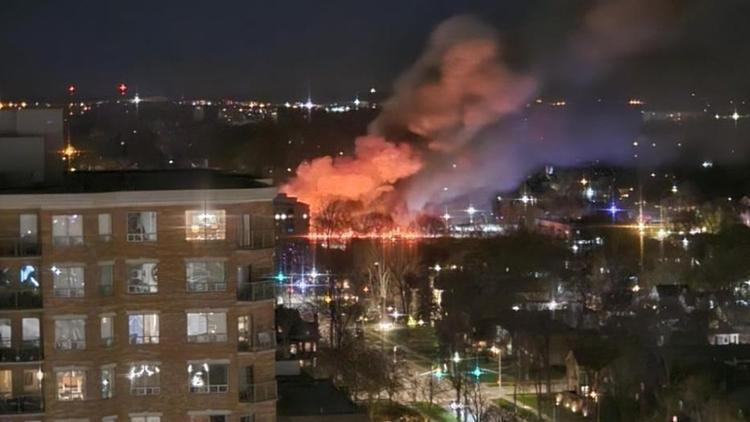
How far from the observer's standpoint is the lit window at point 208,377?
637 centimetres

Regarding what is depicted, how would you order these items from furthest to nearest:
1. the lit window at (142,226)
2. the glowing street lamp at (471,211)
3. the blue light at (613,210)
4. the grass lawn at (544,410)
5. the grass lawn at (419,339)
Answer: the blue light at (613,210)
the glowing street lamp at (471,211)
the grass lawn at (419,339)
the grass lawn at (544,410)
the lit window at (142,226)

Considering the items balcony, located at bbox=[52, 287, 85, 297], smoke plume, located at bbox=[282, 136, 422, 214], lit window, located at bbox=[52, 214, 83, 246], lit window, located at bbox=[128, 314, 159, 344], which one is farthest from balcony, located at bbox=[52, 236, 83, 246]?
smoke plume, located at bbox=[282, 136, 422, 214]

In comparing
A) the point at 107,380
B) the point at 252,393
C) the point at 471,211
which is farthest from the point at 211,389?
the point at 471,211

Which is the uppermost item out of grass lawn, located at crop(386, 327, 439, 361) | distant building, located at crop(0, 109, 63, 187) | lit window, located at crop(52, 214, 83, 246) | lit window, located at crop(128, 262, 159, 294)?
distant building, located at crop(0, 109, 63, 187)

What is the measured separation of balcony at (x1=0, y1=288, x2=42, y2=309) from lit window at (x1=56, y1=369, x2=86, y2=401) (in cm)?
39

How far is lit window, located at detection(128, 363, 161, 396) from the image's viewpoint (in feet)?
20.9

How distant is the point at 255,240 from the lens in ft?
21.3

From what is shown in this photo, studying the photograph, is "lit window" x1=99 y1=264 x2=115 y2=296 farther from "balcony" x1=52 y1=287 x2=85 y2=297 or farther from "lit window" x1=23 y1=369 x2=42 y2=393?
"lit window" x1=23 y1=369 x2=42 y2=393

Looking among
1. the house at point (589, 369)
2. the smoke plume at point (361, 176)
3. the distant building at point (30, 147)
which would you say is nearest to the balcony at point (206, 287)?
the distant building at point (30, 147)

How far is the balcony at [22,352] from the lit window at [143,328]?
1.61 feet

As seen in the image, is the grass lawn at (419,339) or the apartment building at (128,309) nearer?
the apartment building at (128,309)

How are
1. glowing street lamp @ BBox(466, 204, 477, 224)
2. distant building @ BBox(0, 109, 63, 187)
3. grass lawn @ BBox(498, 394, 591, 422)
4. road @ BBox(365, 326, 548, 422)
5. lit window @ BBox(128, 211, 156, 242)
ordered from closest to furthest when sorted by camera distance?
lit window @ BBox(128, 211, 156, 242), distant building @ BBox(0, 109, 63, 187), grass lawn @ BBox(498, 394, 591, 422), road @ BBox(365, 326, 548, 422), glowing street lamp @ BBox(466, 204, 477, 224)

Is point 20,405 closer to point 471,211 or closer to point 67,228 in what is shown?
point 67,228

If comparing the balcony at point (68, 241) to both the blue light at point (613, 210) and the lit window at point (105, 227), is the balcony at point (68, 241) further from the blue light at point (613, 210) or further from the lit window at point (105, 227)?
the blue light at point (613, 210)
